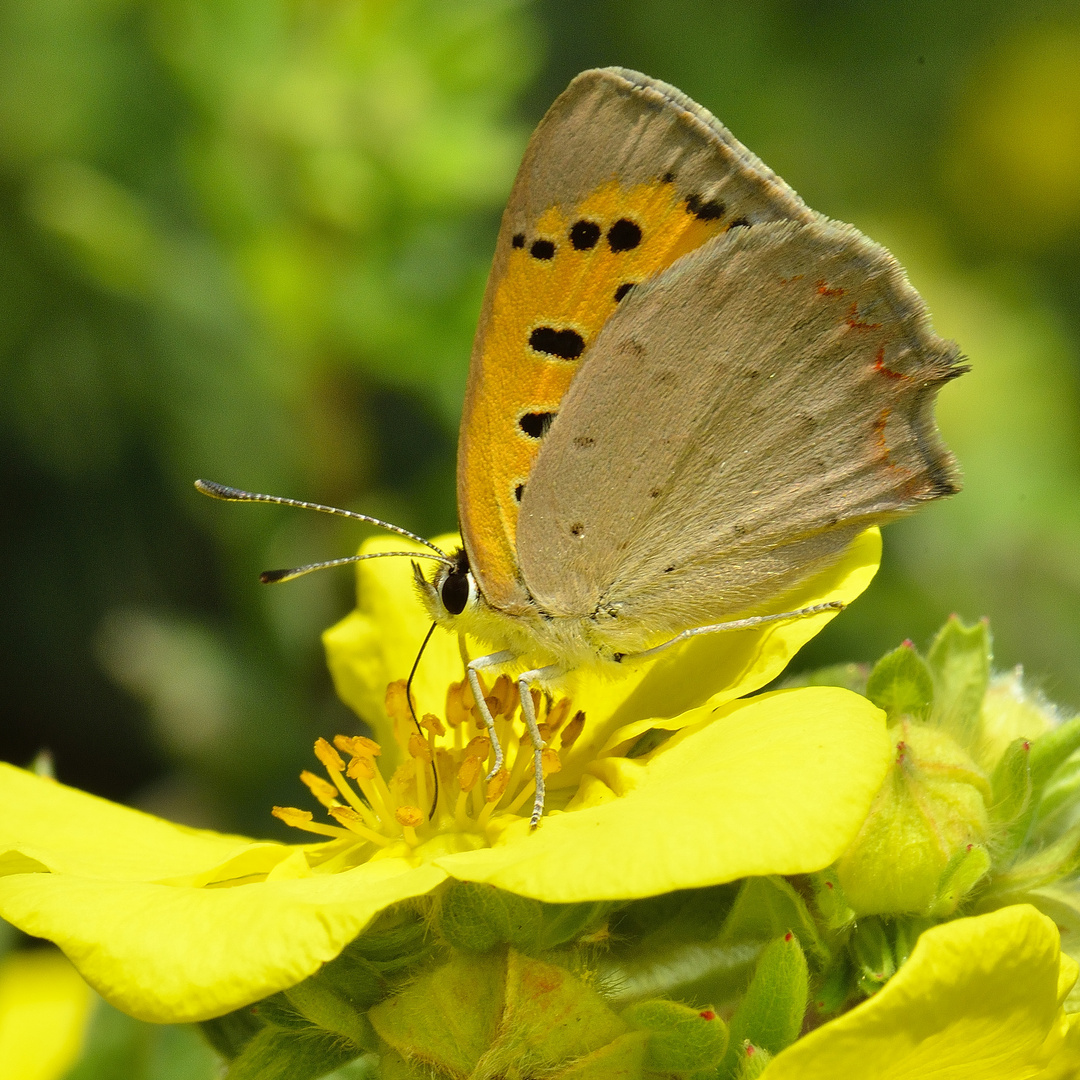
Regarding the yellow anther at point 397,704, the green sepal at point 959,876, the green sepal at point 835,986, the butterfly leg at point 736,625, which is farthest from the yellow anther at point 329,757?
the green sepal at point 959,876

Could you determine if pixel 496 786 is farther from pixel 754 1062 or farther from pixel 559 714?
pixel 754 1062

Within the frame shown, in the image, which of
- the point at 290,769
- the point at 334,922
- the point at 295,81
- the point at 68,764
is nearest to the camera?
the point at 334,922

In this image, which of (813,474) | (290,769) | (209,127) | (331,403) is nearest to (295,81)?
(209,127)

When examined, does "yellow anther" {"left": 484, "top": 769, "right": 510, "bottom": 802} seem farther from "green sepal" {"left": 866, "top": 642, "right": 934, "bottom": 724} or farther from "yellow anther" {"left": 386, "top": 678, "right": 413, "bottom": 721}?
"green sepal" {"left": 866, "top": 642, "right": 934, "bottom": 724}

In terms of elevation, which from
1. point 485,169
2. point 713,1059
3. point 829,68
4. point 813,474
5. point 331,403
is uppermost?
point 829,68

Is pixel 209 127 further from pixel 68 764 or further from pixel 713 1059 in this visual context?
pixel 713 1059

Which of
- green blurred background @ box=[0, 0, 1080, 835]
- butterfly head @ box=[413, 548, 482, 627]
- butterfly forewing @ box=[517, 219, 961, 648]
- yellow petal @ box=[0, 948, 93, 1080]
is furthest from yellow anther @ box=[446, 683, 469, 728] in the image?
green blurred background @ box=[0, 0, 1080, 835]

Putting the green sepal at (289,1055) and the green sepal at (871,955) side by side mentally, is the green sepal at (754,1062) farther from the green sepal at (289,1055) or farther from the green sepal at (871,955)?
the green sepal at (289,1055)
